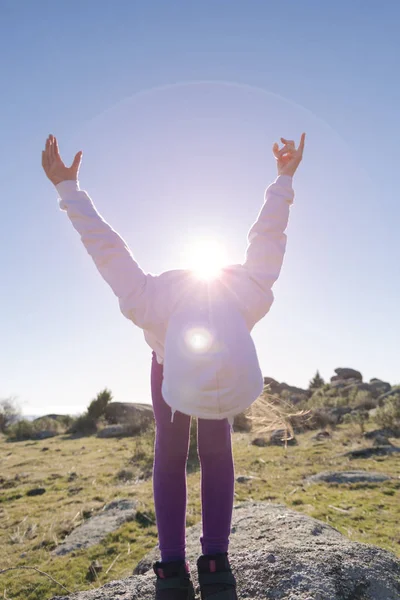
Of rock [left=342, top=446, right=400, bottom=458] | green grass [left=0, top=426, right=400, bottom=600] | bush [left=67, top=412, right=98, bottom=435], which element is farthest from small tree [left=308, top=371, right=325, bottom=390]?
rock [left=342, top=446, right=400, bottom=458]

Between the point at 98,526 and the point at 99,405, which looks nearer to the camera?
the point at 98,526

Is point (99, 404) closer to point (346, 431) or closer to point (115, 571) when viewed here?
point (346, 431)

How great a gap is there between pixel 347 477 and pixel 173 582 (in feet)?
17.2

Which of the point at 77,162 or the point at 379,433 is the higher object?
the point at 77,162

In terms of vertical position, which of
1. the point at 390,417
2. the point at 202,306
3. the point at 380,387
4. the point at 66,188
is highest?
the point at 380,387

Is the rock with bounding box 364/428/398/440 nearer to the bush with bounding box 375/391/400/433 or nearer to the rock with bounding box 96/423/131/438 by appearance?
the bush with bounding box 375/391/400/433

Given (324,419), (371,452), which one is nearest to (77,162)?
(371,452)

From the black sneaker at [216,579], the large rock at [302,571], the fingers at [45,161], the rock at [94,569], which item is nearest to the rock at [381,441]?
the large rock at [302,571]

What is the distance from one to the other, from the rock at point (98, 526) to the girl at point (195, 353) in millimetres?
2799

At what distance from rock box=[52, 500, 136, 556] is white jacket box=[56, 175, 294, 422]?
3.25 meters

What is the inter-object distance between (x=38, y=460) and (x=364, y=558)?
10158mm

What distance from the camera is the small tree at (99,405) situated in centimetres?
1844

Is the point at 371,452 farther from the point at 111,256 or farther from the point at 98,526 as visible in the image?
the point at 111,256

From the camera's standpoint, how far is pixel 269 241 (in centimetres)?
233
